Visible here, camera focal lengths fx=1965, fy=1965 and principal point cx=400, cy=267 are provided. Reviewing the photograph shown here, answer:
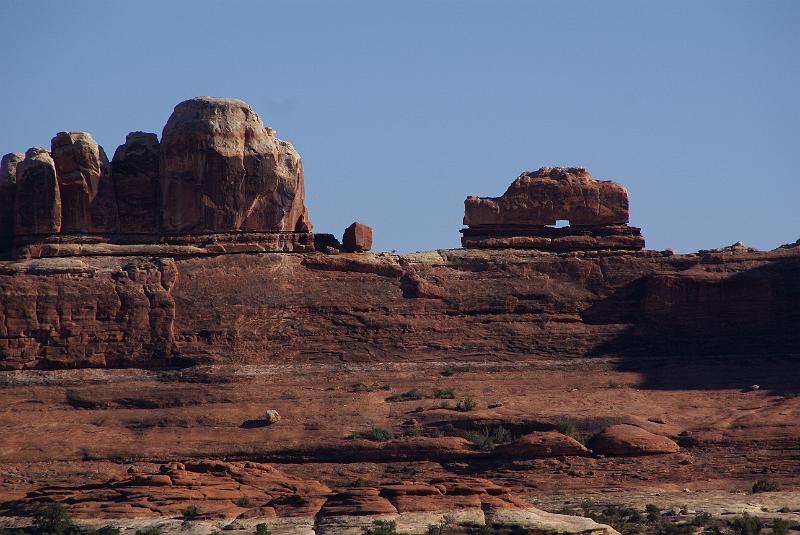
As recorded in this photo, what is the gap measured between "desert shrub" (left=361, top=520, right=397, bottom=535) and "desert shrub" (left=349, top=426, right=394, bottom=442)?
6.70 metres

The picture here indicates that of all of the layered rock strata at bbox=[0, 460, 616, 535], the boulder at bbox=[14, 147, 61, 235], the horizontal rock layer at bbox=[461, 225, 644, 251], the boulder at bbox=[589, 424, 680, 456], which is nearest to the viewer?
the layered rock strata at bbox=[0, 460, 616, 535]

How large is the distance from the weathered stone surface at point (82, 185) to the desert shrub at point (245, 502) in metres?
Result: 13.3

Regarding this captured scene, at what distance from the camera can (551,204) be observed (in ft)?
186

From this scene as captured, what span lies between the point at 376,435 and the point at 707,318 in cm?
1156

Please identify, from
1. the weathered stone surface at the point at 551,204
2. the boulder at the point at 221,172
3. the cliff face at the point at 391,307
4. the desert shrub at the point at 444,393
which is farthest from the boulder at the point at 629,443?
the boulder at the point at 221,172

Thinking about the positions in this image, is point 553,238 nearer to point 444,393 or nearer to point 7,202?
point 444,393

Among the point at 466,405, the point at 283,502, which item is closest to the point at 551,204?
the point at 466,405

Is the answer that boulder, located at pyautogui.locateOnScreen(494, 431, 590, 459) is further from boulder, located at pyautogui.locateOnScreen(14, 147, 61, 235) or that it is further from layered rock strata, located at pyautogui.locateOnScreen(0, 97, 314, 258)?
boulder, located at pyautogui.locateOnScreen(14, 147, 61, 235)

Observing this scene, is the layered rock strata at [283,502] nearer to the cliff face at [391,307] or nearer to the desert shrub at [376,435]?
the desert shrub at [376,435]

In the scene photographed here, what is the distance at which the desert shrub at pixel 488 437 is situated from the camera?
47.3 m

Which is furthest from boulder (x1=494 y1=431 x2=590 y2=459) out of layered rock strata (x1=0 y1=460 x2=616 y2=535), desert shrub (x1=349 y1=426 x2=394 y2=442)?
desert shrub (x1=349 y1=426 x2=394 y2=442)

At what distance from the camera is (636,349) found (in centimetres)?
5412

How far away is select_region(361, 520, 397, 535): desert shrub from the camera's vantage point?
40375 mm

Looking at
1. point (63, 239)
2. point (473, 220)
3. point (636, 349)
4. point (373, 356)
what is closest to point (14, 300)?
point (63, 239)
